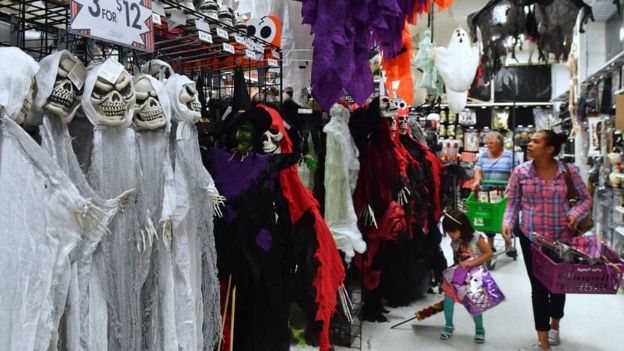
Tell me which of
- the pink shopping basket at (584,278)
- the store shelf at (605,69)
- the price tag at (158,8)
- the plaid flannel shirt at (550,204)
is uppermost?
the store shelf at (605,69)

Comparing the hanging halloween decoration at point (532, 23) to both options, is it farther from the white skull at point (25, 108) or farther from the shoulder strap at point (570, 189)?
the white skull at point (25, 108)

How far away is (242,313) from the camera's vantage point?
2.28 metres

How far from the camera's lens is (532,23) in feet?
9.91

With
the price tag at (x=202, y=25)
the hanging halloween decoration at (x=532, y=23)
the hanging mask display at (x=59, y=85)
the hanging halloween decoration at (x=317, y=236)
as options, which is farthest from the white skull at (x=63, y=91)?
the hanging halloween decoration at (x=532, y=23)

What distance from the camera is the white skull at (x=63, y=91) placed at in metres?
1.36

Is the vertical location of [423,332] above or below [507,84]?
below

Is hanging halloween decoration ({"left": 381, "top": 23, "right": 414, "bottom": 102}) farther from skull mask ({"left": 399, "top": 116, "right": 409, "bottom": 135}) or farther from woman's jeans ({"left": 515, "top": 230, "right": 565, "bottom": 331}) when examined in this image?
woman's jeans ({"left": 515, "top": 230, "right": 565, "bottom": 331})

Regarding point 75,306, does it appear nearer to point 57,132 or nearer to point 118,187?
point 118,187

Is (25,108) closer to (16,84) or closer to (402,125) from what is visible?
(16,84)

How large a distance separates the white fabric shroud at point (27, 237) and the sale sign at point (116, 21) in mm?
351

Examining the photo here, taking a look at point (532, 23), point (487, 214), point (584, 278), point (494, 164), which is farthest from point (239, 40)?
point (494, 164)

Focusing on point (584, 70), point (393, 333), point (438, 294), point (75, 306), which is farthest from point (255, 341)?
point (584, 70)

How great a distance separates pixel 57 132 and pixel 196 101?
→ 0.52 metres

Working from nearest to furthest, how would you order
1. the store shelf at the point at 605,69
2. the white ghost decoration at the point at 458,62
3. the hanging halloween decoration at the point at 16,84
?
the hanging halloween decoration at the point at 16,84
the white ghost decoration at the point at 458,62
the store shelf at the point at 605,69
